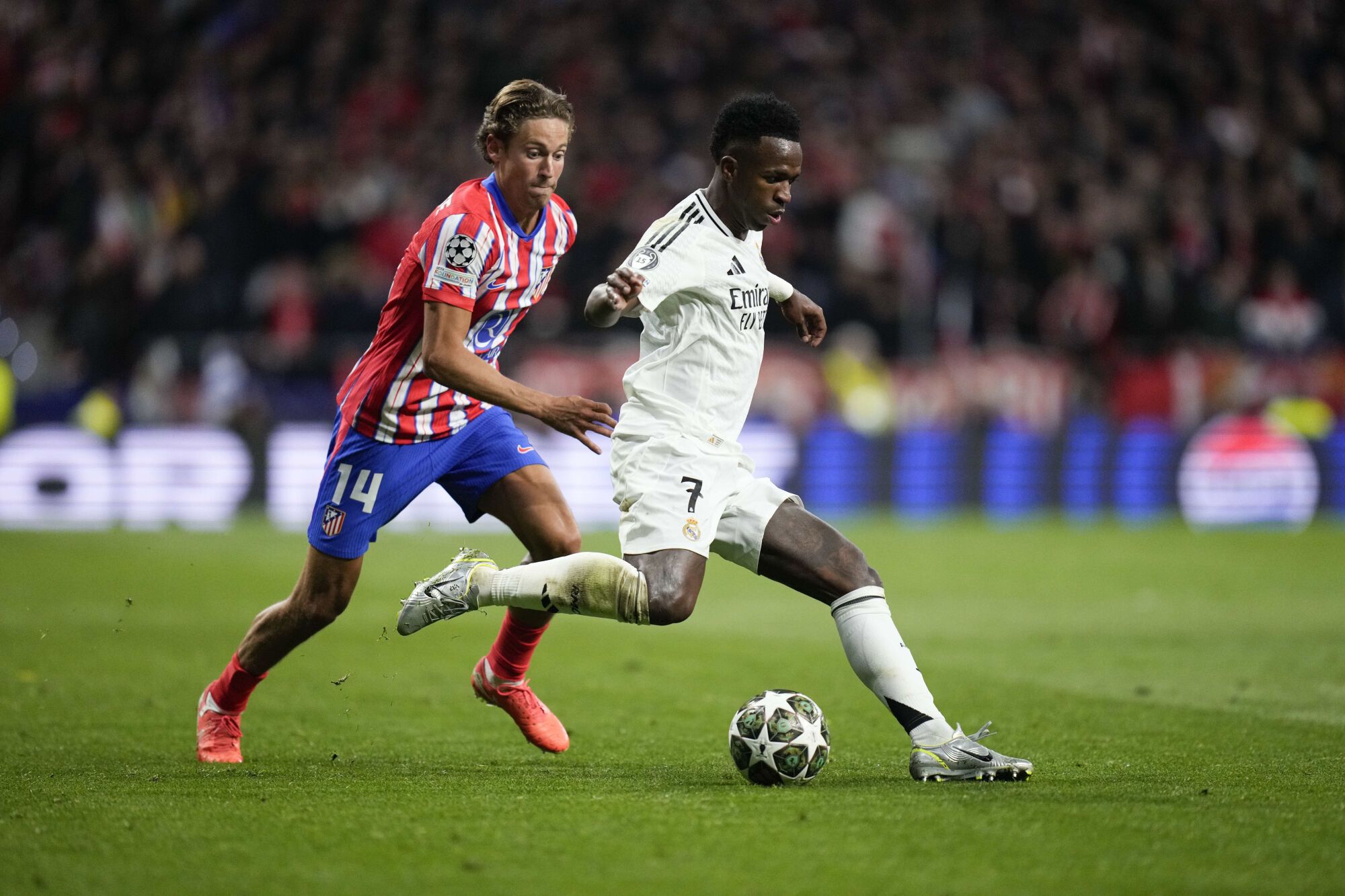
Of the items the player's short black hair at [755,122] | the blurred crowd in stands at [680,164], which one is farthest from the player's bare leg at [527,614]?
the blurred crowd in stands at [680,164]

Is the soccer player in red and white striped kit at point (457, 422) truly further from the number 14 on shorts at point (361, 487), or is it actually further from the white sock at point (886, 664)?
the white sock at point (886, 664)

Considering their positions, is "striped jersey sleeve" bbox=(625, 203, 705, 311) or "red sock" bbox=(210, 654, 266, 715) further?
"red sock" bbox=(210, 654, 266, 715)

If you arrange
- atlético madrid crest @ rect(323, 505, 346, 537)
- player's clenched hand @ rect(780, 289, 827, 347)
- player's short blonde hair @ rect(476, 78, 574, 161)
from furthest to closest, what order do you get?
player's clenched hand @ rect(780, 289, 827, 347) → atlético madrid crest @ rect(323, 505, 346, 537) → player's short blonde hair @ rect(476, 78, 574, 161)

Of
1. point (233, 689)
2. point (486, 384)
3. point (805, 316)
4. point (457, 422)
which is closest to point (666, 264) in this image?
point (486, 384)

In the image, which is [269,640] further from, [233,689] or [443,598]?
[443,598]

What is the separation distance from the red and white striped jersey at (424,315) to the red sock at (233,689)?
1059mm

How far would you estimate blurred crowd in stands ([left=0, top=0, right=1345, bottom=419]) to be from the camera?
1705 centimetres

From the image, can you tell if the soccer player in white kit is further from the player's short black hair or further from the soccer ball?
the soccer ball

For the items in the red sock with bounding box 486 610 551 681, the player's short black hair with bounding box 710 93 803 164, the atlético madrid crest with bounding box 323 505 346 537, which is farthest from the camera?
the red sock with bounding box 486 610 551 681

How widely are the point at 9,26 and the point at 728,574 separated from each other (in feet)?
39.1

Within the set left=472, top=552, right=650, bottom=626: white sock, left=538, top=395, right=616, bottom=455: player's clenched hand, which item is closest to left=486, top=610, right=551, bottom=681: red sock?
left=472, top=552, right=650, bottom=626: white sock

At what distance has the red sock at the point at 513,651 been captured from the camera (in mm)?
6133

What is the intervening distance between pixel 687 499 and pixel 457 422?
3.77 feet

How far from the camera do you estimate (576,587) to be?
5.07 meters
